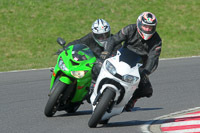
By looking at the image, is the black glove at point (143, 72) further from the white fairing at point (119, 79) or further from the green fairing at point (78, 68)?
the green fairing at point (78, 68)

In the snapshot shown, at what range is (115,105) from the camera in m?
6.60

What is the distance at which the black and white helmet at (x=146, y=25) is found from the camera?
695 centimetres

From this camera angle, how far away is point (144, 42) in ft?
23.9

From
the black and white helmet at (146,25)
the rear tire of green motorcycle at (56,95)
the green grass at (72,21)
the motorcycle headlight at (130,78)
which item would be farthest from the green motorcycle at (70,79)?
the green grass at (72,21)

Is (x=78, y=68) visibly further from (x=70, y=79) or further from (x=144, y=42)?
(x=144, y=42)

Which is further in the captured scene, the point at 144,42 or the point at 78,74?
the point at 78,74

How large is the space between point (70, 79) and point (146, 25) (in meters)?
1.43

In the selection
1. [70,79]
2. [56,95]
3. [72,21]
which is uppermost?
[70,79]

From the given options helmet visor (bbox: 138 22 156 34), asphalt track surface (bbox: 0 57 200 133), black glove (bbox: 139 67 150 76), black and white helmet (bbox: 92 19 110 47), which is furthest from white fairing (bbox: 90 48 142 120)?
black and white helmet (bbox: 92 19 110 47)

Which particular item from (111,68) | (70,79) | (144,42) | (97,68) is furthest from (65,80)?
(144,42)

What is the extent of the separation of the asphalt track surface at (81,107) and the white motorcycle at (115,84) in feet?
1.14

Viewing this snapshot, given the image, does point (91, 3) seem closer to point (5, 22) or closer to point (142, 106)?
point (5, 22)

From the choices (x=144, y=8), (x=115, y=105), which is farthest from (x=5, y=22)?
(x=115, y=105)

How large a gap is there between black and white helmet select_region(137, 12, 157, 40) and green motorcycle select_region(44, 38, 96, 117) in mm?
977
